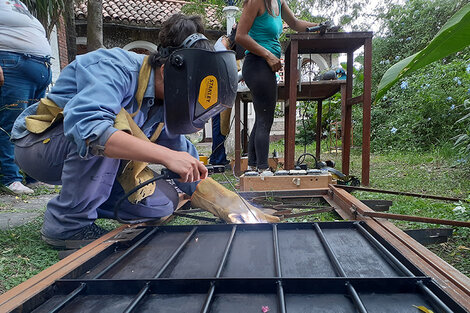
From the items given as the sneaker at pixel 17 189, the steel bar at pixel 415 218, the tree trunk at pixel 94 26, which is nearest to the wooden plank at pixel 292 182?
the steel bar at pixel 415 218

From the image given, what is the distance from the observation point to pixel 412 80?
6.59 m

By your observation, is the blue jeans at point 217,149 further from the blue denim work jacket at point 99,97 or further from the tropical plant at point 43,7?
the blue denim work jacket at point 99,97

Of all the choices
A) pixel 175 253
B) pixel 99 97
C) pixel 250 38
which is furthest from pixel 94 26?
pixel 175 253

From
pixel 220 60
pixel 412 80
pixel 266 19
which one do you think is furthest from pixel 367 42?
pixel 412 80

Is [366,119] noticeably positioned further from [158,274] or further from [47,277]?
[47,277]

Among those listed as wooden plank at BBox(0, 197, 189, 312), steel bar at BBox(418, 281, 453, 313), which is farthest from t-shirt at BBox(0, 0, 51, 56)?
steel bar at BBox(418, 281, 453, 313)

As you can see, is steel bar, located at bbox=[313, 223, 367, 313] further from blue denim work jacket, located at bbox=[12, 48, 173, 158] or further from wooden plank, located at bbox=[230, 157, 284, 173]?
wooden plank, located at bbox=[230, 157, 284, 173]

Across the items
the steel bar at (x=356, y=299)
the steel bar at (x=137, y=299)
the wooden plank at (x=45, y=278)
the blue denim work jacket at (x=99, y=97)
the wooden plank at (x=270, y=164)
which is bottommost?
the steel bar at (x=137, y=299)

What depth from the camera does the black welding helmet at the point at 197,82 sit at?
4.46 feet

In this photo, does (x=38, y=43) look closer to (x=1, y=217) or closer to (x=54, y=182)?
(x=1, y=217)

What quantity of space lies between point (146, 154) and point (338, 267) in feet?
2.41

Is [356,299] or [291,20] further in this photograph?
[291,20]

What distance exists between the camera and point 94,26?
4602mm

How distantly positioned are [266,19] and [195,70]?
166 centimetres
